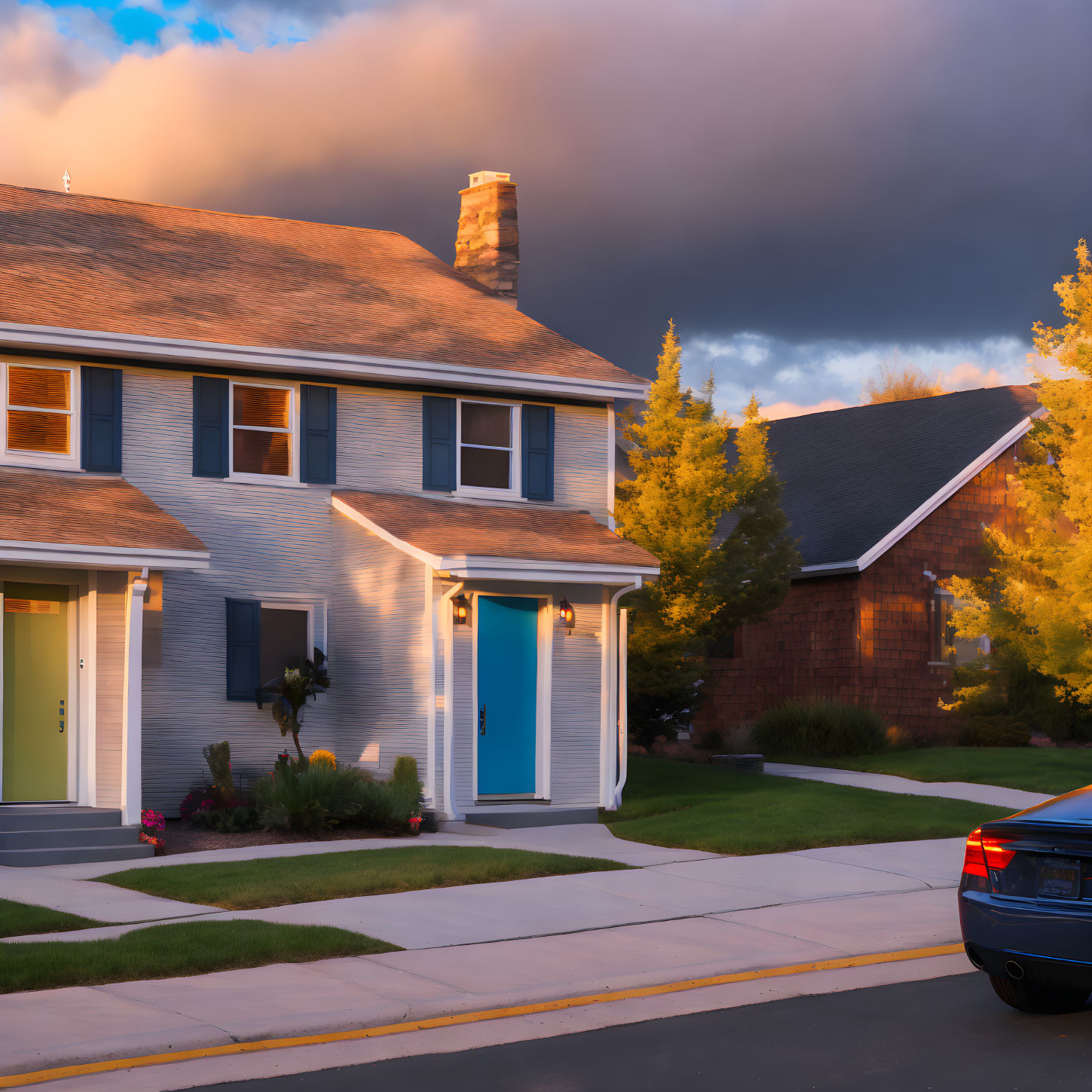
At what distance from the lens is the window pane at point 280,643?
1777cm

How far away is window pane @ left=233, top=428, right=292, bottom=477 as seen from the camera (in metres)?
17.9

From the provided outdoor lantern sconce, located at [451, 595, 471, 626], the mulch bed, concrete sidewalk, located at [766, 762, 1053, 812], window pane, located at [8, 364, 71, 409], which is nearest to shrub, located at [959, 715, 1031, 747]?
concrete sidewalk, located at [766, 762, 1053, 812]

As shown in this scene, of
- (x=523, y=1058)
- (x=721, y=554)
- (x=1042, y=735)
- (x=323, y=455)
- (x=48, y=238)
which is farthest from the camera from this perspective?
(x=1042, y=735)

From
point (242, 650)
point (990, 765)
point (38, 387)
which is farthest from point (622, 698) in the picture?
point (38, 387)

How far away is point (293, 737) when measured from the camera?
17.2 m

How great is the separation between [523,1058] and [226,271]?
14.6m

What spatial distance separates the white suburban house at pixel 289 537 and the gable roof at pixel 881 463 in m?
8.68

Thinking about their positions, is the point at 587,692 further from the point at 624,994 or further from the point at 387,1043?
the point at 387,1043

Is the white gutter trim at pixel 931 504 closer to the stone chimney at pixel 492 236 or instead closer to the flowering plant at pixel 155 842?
the stone chimney at pixel 492 236

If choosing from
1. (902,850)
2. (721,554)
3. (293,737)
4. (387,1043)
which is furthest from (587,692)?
(387,1043)

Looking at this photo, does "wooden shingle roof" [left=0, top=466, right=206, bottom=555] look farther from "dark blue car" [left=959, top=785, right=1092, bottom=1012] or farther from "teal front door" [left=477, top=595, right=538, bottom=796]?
"dark blue car" [left=959, top=785, right=1092, bottom=1012]

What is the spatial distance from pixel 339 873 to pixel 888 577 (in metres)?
16.0

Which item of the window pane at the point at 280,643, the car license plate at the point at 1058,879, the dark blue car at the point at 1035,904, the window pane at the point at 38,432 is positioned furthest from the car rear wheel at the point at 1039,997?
the window pane at the point at 38,432

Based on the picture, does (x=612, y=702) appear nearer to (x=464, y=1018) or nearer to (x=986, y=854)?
(x=464, y=1018)
